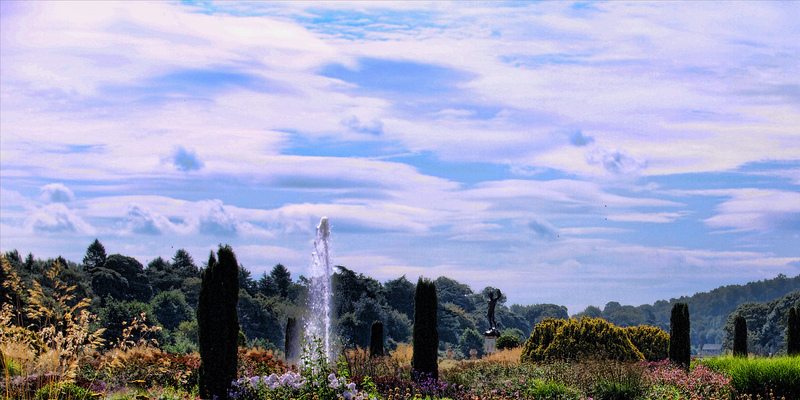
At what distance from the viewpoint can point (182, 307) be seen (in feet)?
138

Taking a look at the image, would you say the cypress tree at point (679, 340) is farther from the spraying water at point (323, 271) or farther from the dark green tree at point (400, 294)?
the dark green tree at point (400, 294)

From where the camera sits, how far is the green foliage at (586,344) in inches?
810

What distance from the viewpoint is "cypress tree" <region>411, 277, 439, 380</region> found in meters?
17.0

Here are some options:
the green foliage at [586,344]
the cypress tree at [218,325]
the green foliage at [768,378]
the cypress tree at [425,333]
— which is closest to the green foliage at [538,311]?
the green foliage at [586,344]

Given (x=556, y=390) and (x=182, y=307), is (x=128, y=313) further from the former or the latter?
(x=556, y=390)

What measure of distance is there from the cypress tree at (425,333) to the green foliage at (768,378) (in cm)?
672

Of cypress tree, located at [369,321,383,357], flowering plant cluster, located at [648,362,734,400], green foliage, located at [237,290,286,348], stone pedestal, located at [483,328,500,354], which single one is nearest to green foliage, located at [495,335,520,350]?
stone pedestal, located at [483,328,500,354]

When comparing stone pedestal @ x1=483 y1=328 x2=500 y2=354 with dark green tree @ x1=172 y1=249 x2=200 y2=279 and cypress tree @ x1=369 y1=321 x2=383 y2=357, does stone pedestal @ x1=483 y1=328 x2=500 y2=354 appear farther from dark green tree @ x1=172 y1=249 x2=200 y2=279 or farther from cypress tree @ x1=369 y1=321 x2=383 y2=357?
dark green tree @ x1=172 y1=249 x2=200 y2=279

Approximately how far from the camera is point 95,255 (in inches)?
2040

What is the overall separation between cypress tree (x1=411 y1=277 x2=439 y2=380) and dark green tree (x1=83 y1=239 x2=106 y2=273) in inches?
1582

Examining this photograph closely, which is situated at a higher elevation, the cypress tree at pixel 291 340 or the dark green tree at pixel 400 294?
the dark green tree at pixel 400 294

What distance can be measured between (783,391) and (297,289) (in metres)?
38.7

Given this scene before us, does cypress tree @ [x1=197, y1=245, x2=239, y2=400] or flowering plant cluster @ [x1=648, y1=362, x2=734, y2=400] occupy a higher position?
cypress tree @ [x1=197, y1=245, x2=239, y2=400]

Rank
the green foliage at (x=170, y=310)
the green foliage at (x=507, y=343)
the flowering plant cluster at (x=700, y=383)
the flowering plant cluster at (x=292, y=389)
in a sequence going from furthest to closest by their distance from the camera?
1. the green foliage at (x=170, y=310)
2. the green foliage at (x=507, y=343)
3. the flowering plant cluster at (x=700, y=383)
4. the flowering plant cluster at (x=292, y=389)
